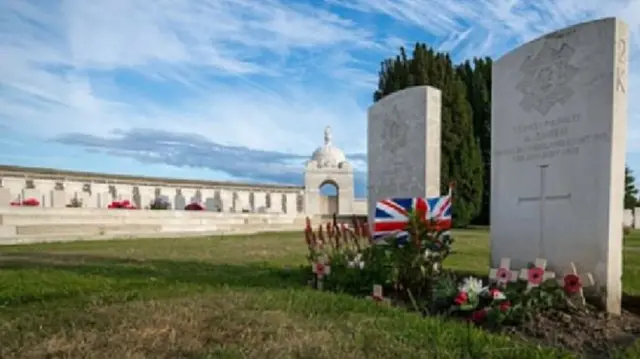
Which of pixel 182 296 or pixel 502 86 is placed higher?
pixel 502 86

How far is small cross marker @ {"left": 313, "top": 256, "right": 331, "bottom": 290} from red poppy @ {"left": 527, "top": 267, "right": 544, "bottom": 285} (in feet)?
6.62

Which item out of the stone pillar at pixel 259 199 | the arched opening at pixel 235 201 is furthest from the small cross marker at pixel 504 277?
the stone pillar at pixel 259 199

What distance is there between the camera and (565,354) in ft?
9.27

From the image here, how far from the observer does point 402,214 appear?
19.6 feet

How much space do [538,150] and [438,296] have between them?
1991 mm

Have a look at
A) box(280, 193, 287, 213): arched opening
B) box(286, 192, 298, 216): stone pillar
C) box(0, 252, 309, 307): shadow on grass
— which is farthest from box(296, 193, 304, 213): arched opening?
box(0, 252, 309, 307): shadow on grass

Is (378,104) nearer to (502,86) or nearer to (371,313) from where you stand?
(502,86)

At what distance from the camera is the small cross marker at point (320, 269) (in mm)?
5676

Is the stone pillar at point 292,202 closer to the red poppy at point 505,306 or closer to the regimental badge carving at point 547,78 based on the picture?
the regimental badge carving at point 547,78

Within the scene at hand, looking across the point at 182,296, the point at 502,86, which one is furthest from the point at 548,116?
the point at 182,296

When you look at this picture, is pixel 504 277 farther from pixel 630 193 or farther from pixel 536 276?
pixel 630 193

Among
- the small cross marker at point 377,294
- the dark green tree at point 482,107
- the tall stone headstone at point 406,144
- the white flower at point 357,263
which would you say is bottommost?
the small cross marker at point 377,294

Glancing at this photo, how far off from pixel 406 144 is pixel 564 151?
3.22 meters

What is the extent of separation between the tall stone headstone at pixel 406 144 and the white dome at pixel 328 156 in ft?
106
